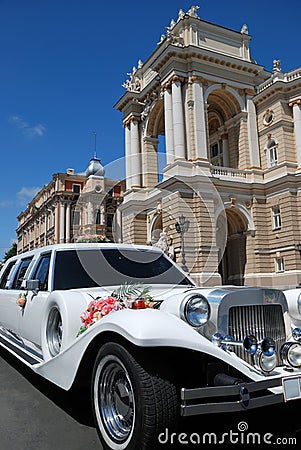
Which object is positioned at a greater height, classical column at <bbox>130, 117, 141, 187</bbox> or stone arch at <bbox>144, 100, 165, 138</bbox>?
stone arch at <bbox>144, 100, 165, 138</bbox>

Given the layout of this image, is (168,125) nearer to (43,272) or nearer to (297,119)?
(297,119)

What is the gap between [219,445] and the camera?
3.13 m

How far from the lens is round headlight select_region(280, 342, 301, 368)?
3033 mm

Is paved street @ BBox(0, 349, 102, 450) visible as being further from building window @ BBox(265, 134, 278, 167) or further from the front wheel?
building window @ BBox(265, 134, 278, 167)

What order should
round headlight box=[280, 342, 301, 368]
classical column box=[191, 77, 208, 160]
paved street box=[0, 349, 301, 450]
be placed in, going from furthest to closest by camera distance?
classical column box=[191, 77, 208, 160]
paved street box=[0, 349, 301, 450]
round headlight box=[280, 342, 301, 368]

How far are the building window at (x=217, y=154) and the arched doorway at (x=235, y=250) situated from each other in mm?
5931

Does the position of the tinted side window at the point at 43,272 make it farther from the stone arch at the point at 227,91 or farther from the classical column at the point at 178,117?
the stone arch at the point at 227,91

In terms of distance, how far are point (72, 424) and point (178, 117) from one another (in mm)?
24911

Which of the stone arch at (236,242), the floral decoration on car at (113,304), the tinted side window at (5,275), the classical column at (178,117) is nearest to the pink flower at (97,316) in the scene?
the floral decoration on car at (113,304)

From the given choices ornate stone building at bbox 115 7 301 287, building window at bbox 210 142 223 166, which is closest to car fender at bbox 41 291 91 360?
ornate stone building at bbox 115 7 301 287

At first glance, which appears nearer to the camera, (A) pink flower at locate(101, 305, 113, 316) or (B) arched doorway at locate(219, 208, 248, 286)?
(A) pink flower at locate(101, 305, 113, 316)

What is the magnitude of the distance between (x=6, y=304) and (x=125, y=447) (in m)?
4.24

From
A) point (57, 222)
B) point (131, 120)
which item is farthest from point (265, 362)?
point (57, 222)

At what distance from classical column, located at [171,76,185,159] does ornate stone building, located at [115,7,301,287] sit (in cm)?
7
